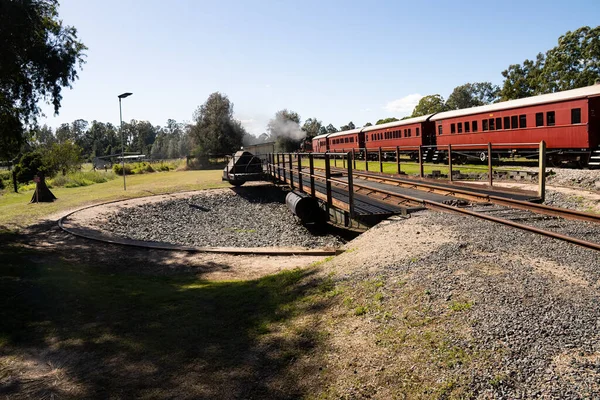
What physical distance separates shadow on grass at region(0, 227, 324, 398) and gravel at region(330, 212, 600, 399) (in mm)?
1199

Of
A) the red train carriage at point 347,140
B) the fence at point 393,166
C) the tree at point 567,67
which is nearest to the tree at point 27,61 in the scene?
the fence at point 393,166

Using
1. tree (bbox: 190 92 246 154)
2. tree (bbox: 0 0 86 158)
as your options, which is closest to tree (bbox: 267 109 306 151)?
tree (bbox: 190 92 246 154)

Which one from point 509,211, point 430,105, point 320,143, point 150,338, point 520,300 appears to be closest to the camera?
point 520,300

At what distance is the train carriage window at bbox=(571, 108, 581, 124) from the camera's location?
17125 mm

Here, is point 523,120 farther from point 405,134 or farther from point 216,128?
point 216,128

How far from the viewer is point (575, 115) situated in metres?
17.3

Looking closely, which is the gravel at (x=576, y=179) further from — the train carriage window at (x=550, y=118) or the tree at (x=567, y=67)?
the tree at (x=567, y=67)

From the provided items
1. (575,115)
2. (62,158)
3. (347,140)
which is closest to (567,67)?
(347,140)

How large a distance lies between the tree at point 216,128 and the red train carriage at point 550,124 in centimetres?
3290

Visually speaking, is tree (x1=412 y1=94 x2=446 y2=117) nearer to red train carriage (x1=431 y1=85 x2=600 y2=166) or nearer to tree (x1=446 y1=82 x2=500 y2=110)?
tree (x1=446 y1=82 x2=500 y2=110)

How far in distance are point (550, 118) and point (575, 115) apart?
1.18 m

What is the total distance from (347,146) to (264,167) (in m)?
16.8

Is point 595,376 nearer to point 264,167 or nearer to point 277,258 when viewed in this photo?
point 277,258

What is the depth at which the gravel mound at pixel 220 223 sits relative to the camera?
1245 cm
